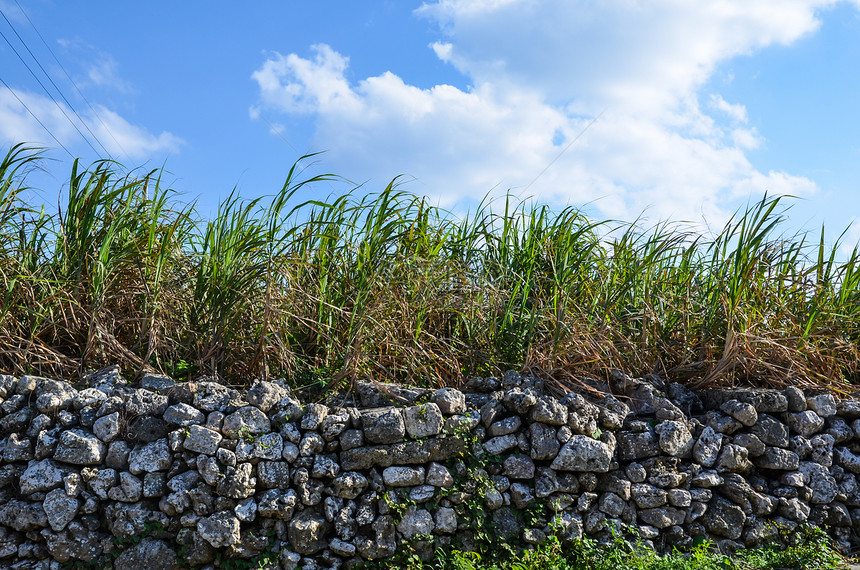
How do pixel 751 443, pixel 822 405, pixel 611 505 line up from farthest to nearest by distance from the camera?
pixel 822 405 < pixel 751 443 < pixel 611 505

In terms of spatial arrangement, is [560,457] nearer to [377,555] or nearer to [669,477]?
[669,477]

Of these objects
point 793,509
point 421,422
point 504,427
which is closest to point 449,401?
point 421,422

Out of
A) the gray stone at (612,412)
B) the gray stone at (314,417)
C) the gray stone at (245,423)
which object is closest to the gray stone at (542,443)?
the gray stone at (612,412)

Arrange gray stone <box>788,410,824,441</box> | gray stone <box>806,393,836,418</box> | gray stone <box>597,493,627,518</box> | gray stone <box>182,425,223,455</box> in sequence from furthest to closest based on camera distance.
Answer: gray stone <box>806,393,836,418</box>, gray stone <box>788,410,824,441</box>, gray stone <box>597,493,627,518</box>, gray stone <box>182,425,223,455</box>

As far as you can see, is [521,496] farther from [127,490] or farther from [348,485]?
[127,490]

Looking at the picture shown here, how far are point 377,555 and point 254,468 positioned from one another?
88 centimetres

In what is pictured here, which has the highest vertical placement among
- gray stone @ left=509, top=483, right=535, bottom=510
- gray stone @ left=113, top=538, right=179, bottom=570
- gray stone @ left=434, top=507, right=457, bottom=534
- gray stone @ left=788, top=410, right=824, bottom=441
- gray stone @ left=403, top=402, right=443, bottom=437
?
gray stone @ left=788, top=410, right=824, bottom=441

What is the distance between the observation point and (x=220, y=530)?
3764 mm

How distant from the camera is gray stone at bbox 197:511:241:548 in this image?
12.3ft

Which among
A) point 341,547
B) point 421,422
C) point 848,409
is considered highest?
point 848,409

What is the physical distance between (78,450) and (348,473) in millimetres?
1559

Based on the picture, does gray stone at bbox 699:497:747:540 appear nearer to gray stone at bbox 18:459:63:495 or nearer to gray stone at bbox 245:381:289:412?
gray stone at bbox 245:381:289:412

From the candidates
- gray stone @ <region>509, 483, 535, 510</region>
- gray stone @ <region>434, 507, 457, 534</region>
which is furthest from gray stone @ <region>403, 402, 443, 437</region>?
gray stone @ <region>509, 483, 535, 510</region>

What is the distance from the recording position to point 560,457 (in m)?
4.15
